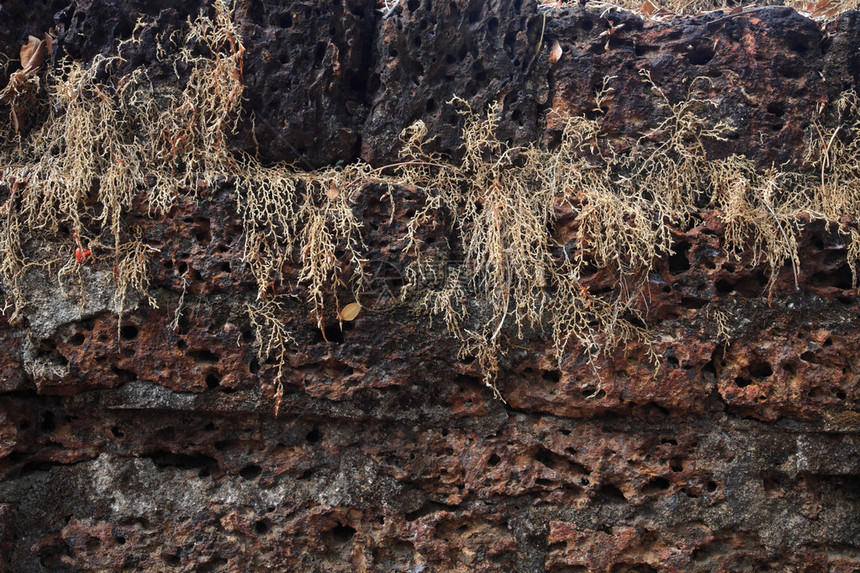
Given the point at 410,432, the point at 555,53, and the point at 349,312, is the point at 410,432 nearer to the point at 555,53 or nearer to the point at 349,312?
the point at 349,312

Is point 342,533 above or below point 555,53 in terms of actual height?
below

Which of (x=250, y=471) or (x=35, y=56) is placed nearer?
(x=250, y=471)

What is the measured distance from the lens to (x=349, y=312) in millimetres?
2877

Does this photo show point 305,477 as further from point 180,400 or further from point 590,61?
point 590,61

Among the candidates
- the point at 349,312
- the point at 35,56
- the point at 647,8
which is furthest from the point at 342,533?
the point at 647,8

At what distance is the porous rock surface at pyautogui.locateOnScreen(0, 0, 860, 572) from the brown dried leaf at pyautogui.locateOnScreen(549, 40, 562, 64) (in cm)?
111

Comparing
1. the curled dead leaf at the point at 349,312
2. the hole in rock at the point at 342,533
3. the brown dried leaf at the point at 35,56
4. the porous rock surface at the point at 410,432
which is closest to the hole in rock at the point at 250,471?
the porous rock surface at the point at 410,432

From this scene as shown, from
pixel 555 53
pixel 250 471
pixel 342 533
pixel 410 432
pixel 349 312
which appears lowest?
pixel 342 533

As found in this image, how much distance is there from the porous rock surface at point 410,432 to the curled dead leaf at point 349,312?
→ 0.06 metres

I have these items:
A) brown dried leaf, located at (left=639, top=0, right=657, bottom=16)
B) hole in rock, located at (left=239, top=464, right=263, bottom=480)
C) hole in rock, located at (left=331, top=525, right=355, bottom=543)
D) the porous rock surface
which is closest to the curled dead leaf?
the porous rock surface

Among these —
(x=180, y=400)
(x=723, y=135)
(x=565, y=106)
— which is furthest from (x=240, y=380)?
(x=723, y=135)

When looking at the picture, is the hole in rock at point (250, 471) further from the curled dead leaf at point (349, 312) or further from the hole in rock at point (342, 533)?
the curled dead leaf at point (349, 312)

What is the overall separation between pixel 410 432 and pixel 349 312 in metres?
0.67

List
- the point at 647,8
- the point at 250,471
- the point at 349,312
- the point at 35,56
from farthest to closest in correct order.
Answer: the point at 647,8, the point at 35,56, the point at 250,471, the point at 349,312
